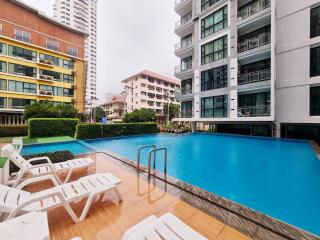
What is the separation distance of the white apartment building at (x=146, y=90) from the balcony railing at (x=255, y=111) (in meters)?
35.2

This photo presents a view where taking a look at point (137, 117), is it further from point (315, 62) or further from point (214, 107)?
point (315, 62)

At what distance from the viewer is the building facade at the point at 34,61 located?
24891mm

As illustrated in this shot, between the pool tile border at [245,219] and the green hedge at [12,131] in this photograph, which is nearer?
the pool tile border at [245,219]

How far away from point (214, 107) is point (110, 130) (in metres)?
12.3

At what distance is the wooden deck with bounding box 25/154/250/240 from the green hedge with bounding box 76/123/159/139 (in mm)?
11749

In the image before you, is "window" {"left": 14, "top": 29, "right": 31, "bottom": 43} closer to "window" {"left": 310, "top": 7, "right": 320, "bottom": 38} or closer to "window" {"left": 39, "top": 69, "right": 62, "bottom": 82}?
"window" {"left": 39, "top": 69, "right": 62, "bottom": 82}

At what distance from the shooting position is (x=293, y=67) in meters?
14.1

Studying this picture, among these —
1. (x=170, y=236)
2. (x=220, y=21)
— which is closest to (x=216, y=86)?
(x=220, y=21)

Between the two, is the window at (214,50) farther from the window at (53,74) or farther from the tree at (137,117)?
the window at (53,74)

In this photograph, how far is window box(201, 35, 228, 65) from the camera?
17594 mm

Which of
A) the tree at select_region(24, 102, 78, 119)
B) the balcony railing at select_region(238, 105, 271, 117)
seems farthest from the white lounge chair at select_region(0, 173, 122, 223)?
the tree at select_region(24, 102, 78, 119)

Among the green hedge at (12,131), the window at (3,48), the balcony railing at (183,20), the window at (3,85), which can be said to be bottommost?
the green hedge at (12,131)

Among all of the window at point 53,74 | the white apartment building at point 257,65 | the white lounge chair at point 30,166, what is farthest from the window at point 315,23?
the window at point 53,74

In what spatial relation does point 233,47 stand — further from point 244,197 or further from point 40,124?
point 40,124
